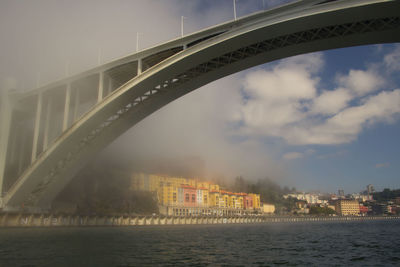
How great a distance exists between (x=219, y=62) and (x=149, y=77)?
16.2 ft

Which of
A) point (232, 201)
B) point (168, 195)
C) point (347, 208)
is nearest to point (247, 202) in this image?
point (232, 201)

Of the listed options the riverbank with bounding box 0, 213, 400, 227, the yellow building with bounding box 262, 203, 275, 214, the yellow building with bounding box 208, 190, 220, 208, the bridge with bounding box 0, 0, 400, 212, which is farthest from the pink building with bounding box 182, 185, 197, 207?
the bridge with bounding box 0, 0, 400, 212

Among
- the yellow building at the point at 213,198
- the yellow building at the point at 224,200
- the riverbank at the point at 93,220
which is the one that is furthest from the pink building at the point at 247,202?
the riverbank at the point at 93,220

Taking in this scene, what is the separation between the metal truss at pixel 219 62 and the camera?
55.5 feet

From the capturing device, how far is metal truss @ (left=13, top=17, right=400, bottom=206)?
55.5 feet

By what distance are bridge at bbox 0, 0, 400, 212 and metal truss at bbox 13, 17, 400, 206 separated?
0.05m

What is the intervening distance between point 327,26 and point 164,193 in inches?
2791

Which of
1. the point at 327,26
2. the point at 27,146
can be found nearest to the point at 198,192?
the point at 27,146

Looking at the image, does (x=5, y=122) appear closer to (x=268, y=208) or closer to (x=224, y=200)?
A: (x=224, y=200)

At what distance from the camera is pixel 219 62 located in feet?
73.6

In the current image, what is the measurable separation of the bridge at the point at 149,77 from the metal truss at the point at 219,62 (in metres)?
0.05

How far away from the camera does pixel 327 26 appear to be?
17.2m

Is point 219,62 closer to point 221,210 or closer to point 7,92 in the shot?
point 7,92

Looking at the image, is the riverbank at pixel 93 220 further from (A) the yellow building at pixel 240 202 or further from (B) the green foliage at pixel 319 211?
(B) the green foliage at pixel 319 211
